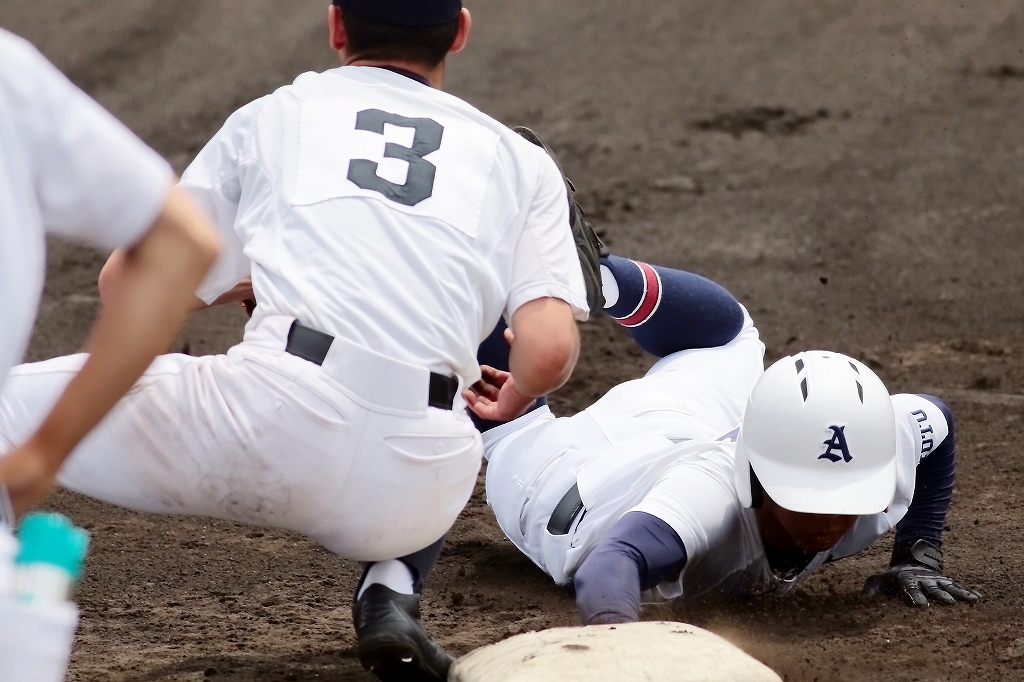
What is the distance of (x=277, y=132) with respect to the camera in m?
2.39

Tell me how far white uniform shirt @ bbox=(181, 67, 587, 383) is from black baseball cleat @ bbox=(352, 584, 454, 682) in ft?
1.44

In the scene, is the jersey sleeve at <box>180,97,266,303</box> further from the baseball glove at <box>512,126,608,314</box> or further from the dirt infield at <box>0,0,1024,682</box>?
the dirt infield at <box>0,0,1024,682</box>

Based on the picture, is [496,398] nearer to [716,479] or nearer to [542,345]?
[716,479]

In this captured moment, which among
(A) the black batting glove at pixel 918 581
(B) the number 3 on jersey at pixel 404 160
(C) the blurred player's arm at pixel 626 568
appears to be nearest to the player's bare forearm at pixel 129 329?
(B) the number 3 on jersey at pixel 404 160

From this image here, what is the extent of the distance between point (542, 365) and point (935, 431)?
4.29 ft

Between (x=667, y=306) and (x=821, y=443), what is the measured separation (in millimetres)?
980

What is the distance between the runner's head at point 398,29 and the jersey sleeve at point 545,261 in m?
0.32

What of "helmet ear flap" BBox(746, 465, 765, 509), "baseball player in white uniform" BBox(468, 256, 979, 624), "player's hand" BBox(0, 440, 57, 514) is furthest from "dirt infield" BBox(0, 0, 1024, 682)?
"player's hand" BBox(0, 440, 57, 514)

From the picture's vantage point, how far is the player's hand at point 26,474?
4.55 ft

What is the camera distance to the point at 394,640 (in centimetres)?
236

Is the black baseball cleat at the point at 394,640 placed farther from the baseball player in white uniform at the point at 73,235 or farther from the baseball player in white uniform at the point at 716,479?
the baseball player in white uniform at the point at 73,235

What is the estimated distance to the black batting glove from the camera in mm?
3154

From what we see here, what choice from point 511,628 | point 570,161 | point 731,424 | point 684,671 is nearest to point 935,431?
point 731,424

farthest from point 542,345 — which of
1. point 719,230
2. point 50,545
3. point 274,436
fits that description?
point 719,230
